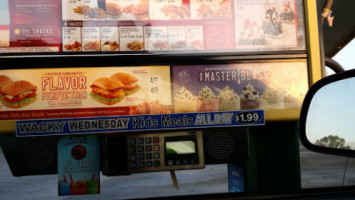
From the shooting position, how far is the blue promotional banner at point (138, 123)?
1.19m

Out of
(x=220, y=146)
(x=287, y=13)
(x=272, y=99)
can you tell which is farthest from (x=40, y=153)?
(x=287, y=13)

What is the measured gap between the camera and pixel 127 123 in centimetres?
121

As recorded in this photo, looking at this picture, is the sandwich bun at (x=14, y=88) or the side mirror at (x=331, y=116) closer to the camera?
the side mirror at (x=331, y=116)

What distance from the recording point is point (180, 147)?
1282mm

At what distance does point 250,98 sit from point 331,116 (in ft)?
1.30

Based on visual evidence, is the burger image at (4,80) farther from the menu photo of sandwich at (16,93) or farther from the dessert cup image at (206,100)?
the dessert cup image at (206,100)

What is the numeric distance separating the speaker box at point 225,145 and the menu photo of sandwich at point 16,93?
27.2 inches

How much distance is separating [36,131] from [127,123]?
332 millimetres

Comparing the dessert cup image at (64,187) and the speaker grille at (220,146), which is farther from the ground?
the speaker grille at (220,146)

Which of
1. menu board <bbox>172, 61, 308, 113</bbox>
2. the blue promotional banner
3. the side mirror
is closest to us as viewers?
the side mirror

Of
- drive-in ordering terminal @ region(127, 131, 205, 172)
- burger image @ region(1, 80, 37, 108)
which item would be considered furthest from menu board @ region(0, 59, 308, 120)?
drive-in ordering terminal @ region(127, 131, 205, 172)

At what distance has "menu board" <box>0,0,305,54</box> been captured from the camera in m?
1.26

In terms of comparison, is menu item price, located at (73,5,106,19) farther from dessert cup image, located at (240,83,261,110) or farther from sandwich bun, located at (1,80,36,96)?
dessert cup image, located at (240,83,261,110)

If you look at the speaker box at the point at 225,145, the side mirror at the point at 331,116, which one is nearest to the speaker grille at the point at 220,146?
the speaker box at the point at 225,145
